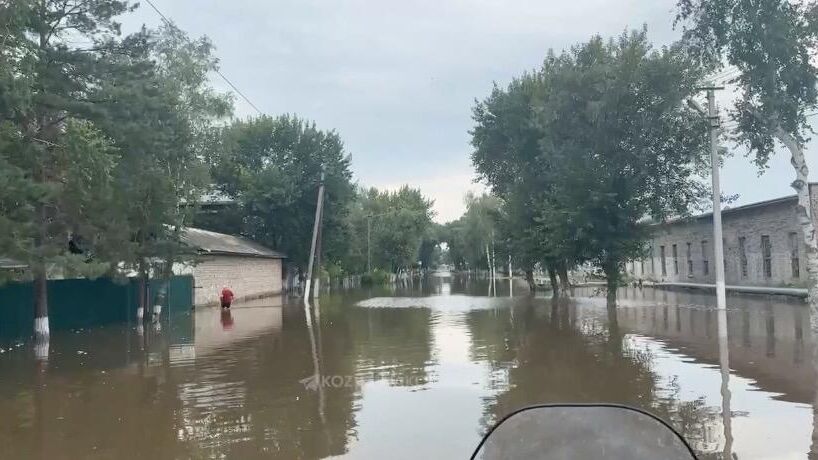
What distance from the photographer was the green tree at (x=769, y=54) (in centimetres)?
1560

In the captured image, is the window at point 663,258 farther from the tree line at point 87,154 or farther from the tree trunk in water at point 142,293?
the tree trunk in water at point 142,293

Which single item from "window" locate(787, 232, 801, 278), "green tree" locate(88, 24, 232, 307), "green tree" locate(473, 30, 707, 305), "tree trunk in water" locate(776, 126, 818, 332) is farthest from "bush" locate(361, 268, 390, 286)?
"tree trunk in water" locate(776, 126, 818, 332)

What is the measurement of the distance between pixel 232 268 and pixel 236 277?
0.88 metres

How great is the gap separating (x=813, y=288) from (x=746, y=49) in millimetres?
6098

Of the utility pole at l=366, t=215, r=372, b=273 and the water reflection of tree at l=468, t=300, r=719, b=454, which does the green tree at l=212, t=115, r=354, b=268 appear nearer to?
the utility pole at l=366, t=215, r=372, b=273

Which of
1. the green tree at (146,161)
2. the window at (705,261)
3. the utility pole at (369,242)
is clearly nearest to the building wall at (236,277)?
the green tree at (146,161)

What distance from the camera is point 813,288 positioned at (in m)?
13.5

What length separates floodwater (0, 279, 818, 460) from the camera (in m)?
7.57

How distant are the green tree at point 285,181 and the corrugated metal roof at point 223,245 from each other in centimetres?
236

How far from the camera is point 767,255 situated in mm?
33312

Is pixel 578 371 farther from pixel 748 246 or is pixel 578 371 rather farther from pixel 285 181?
pixel 285 181

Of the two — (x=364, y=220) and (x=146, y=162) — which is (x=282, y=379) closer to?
(x=146, y=162)

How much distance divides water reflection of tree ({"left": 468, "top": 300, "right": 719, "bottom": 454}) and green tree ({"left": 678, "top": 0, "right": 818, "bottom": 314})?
585 centimetres

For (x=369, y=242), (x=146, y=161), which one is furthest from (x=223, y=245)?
(x=369, y=242)
